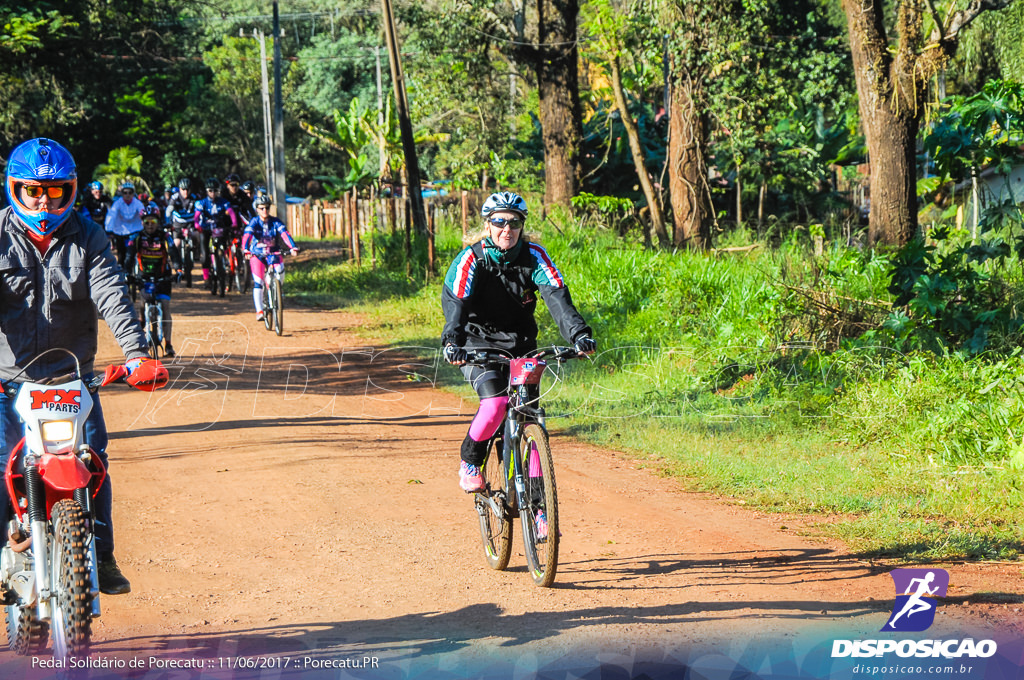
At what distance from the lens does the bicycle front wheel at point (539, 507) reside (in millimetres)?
5281

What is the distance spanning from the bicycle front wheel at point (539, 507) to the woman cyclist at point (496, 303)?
0.39 meters

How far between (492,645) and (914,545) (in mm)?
3021

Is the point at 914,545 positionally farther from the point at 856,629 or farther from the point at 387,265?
the point at 387,265

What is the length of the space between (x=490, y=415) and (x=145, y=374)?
7.10 ft

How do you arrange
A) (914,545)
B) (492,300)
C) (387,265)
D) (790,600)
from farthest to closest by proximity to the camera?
1. (387,265)
2. (914,545)
3. (492,300)
4. (790,600)

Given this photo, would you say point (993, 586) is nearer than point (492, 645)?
No

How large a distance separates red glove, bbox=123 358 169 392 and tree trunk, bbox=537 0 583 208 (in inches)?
716

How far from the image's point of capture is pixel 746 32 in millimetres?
16953

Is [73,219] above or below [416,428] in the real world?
above

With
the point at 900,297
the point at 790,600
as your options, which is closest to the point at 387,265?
the point at 900,297

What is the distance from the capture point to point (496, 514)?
587 cm

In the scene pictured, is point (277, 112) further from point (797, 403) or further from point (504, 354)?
point (504, 354)

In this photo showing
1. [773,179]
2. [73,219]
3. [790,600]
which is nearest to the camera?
[73,219]

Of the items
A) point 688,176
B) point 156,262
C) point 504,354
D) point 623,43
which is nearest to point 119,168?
point 623,43
